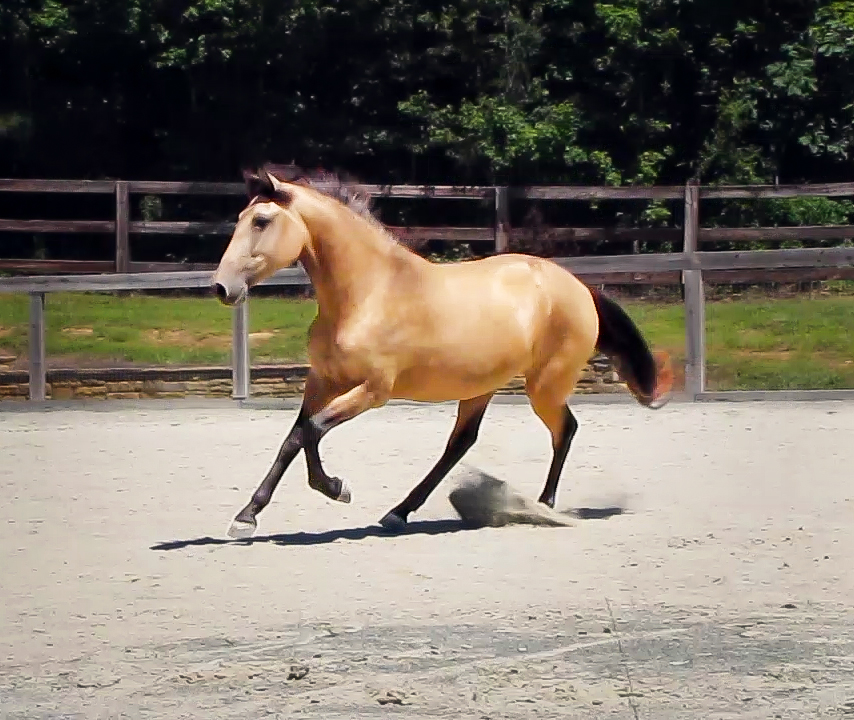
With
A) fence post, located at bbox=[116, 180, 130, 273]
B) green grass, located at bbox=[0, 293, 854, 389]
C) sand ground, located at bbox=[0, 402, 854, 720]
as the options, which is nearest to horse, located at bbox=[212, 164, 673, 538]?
sand ground, located at bbox=[0, 402, 854, 720]

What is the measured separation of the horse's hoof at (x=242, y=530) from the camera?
25.7ft

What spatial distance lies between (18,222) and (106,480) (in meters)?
11.9

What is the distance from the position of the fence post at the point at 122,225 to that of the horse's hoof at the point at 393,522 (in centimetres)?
1282

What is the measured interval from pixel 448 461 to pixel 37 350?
243 inches

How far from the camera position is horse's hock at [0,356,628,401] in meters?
14.0

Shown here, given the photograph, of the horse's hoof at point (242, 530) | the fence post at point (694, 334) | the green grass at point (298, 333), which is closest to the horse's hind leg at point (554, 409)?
the horse's hoof at point (242, 530)

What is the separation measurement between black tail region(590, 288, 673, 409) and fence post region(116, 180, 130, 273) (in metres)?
12.1

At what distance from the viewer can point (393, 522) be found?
27.1ft

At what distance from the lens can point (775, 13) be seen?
23234 mm

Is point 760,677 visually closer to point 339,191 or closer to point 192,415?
point 339,191

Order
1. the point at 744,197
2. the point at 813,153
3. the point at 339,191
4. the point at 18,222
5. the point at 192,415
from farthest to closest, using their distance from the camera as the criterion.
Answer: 1. the point at 813,153
2. the point at 18,222
3. the point at 744,197
4. the point at 192,415
5. the point at 339,191

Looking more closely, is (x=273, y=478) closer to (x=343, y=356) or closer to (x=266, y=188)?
(x=343, y=356)

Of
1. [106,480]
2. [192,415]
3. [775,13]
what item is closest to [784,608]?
[106,480]

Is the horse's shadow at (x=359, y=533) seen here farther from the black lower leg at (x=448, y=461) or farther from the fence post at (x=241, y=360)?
the fence post at (x=241, y=360)
